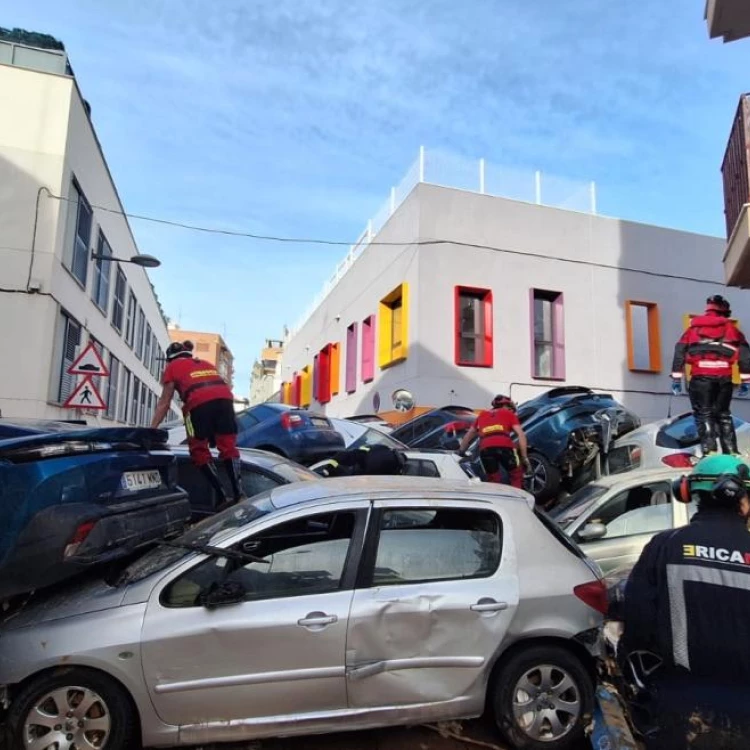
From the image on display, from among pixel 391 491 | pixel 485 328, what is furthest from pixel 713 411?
pixel 485 328

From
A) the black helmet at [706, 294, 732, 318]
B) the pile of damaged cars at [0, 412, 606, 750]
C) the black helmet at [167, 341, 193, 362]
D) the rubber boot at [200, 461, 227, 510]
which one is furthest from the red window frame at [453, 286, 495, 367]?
the pile of damaged cars at [0, 412, 606, 750]

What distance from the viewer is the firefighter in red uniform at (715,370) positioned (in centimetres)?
669

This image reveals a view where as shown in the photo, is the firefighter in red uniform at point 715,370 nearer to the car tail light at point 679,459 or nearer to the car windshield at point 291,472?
the car tail light at point 679,459

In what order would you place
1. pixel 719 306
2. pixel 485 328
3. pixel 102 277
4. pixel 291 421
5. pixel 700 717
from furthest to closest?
1. pixel 102 277
2. pixel 485 328
3. pixel 291 421
4. pixel 719 306
5. pixel 700 717

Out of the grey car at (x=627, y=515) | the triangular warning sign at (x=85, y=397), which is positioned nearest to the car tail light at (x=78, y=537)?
the grey car at (x=627, y=515)

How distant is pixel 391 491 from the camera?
3682 mm

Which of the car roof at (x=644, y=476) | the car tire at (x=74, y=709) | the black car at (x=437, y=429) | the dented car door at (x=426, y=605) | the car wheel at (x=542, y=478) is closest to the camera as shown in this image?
the car tire at (x=74, y=709)

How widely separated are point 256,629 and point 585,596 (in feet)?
6.08

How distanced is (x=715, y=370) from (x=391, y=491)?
4.71 meters

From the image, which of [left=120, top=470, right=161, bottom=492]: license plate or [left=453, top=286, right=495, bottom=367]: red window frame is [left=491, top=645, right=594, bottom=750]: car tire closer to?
[left=120, top=470, right=161, bottom=492]: license plate

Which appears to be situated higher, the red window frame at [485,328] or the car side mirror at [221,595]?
the red window frame at [485,328]

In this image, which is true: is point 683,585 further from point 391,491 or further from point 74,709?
point 74,709

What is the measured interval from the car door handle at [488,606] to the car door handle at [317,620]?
77 centimetres

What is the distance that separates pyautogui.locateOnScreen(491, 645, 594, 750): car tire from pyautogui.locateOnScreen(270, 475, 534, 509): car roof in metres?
0.88
